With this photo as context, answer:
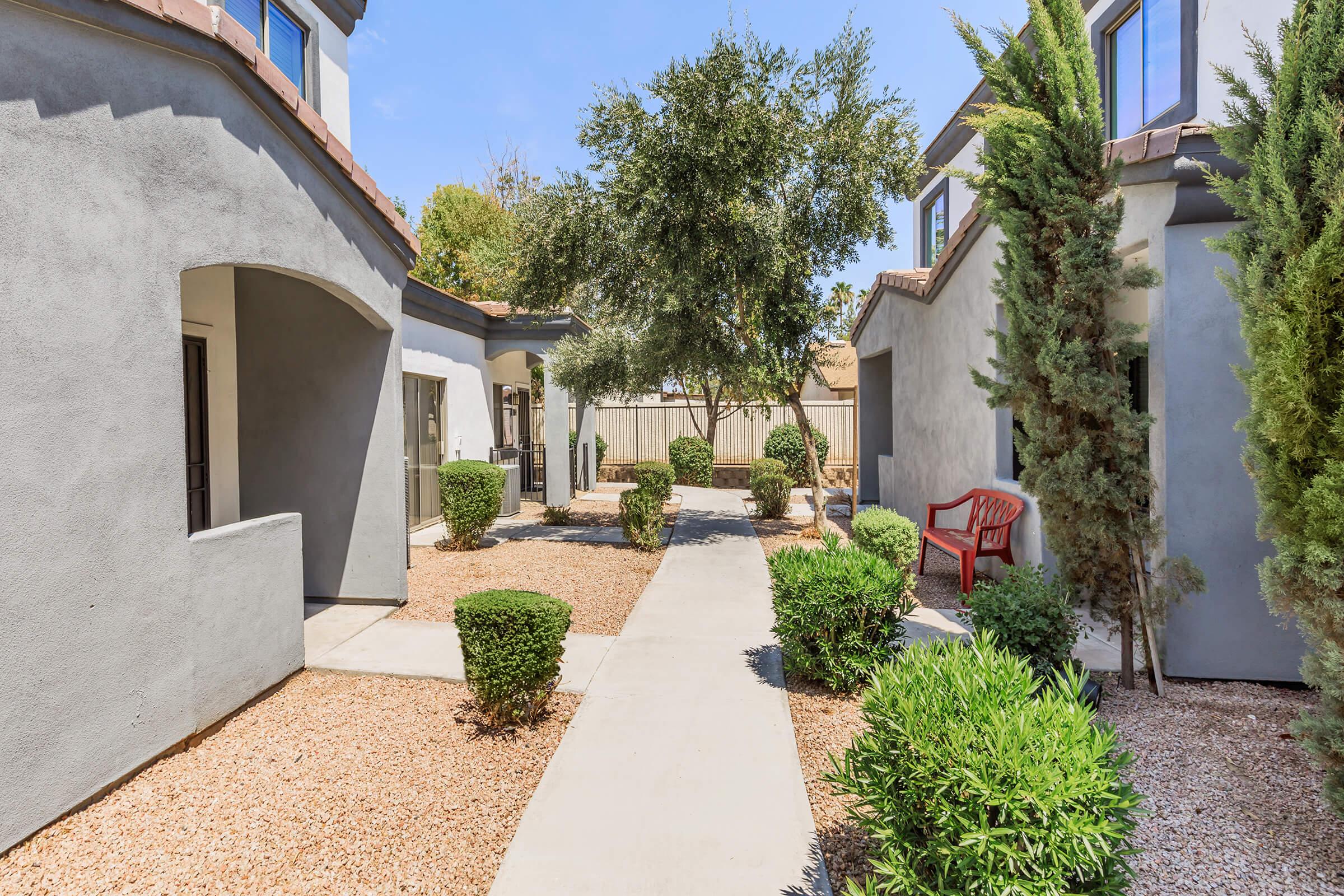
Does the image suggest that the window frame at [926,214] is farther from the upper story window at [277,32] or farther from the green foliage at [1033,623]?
the upper story window at [277,32]

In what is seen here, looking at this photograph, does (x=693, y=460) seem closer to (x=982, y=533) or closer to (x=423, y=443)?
(x=423, y=443)

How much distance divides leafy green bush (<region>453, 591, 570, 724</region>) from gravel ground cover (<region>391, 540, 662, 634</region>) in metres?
1.80

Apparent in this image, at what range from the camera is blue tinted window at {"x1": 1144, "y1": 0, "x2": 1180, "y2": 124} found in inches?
309

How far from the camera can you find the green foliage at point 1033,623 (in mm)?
3949

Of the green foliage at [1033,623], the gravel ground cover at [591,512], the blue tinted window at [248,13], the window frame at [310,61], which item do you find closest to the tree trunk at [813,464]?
the gravel ground cover at [591,512]

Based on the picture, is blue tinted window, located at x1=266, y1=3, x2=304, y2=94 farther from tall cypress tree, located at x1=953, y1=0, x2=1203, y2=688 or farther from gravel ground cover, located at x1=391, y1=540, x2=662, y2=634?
tall cypress tree, located at x1=953, y1=0, x2=1203, y2=688

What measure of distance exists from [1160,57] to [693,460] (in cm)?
1264

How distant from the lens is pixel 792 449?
56.7 feet

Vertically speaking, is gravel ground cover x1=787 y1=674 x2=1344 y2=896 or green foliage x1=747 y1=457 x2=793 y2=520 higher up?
green foliage x1=747 y1=457 x2=793 y2=520

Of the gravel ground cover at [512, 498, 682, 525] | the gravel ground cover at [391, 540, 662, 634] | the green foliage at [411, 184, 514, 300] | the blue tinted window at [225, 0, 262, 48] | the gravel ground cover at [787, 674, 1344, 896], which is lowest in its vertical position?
the gravel ground cover at [787, 674, 1344, 896]

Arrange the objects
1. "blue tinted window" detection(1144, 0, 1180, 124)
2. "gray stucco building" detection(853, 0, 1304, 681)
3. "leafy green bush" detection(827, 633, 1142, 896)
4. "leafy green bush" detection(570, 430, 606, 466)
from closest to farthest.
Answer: "leafy green bush" detection(827, 633, 1142, 896) → "gray stucco building" detection(853, 0, 1304, 681) → "blue tinted window" detection(1144, 0, 1180, 124) → "leafy green bush" detection(570, 430, 606, 466)

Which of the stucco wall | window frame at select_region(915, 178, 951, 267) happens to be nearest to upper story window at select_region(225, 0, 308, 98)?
the stucco wall

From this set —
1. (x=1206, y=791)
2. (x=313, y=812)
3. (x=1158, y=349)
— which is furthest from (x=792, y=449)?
(x=313, y=812)

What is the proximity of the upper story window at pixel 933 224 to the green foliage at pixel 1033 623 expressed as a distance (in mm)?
11843
